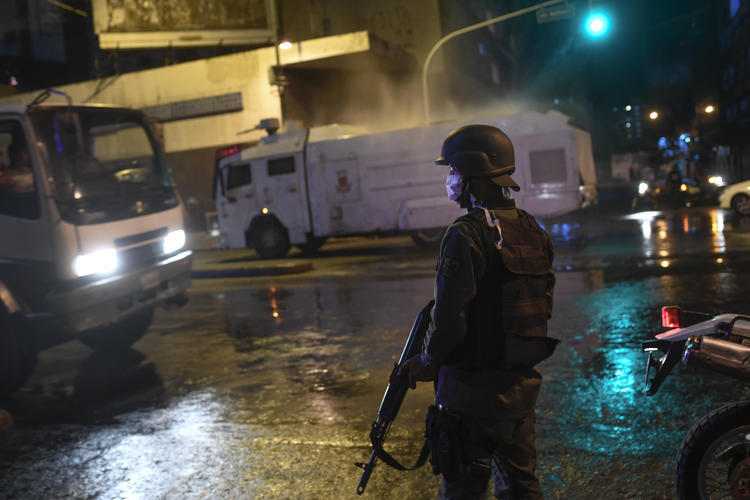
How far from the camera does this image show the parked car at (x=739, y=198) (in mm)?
17547

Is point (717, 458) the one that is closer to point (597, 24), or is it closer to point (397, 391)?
point (397, 391)

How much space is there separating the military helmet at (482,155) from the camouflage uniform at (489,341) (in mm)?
138

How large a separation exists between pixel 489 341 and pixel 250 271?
12.1m

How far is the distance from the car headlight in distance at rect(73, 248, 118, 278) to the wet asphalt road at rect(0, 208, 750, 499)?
41.4 inches

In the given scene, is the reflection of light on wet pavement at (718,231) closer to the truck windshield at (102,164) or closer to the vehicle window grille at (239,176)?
the truck windshield at (102,164)

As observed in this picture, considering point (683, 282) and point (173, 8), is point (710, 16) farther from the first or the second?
point (683, 282)

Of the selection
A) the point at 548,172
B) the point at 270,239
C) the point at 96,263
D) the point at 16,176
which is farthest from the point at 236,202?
the point at 16,176

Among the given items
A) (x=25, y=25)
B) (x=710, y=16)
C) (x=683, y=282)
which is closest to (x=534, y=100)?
(x=710, y=16)

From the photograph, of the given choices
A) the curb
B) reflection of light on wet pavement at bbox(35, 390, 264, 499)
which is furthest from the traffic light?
reflection of light on wet pavement at bbox(35, 390, 264, 499)

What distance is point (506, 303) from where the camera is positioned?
7.31 feet

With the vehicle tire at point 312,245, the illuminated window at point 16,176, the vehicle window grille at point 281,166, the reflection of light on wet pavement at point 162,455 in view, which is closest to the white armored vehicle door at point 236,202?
the vehicle window grille at point 281,166

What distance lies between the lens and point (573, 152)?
14.8 m

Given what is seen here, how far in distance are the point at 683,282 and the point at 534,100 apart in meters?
43.2

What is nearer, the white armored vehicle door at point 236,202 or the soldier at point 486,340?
the soldier at point 486,340
